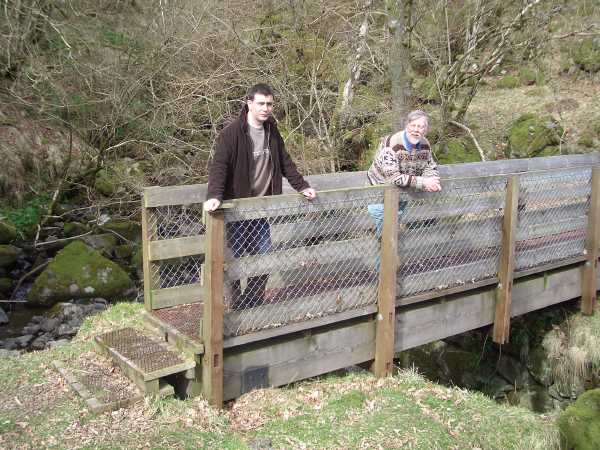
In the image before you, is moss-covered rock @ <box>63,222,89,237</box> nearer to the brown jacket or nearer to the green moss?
the brown jacket

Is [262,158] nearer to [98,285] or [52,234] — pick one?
[98,285]

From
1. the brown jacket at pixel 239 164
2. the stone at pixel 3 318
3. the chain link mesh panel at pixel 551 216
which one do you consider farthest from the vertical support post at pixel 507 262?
the stone at pixel 3 318

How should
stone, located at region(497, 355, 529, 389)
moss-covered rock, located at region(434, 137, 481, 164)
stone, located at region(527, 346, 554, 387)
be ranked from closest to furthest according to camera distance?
1. stone, located at region(527, 346, 554, 387)
2. stone, located at region(497, 355, 529, 389)
3. moss-covered rock, located at region(434, 137, 481, 164)

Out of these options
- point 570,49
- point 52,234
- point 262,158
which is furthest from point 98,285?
point 570,49

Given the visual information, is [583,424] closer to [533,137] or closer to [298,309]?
[298,309]

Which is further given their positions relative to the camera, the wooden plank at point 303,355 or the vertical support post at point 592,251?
the vertical support post at point 592,251

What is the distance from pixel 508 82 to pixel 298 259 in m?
17.8

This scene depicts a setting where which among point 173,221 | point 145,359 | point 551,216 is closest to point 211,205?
point 145,359

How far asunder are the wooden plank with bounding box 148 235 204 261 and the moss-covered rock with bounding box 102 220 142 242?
23.2 feet

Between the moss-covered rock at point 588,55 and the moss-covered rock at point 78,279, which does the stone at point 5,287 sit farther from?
the moss-covered rock at point 588,55

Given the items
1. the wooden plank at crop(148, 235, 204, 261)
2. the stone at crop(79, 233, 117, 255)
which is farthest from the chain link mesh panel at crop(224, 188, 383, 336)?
the stone at crop(79, 233, 117, 255)

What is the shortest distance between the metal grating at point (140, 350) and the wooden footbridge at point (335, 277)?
0.02 m

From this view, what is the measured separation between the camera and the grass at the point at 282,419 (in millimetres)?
4000

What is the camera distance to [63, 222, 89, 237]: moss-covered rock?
12039 mm
